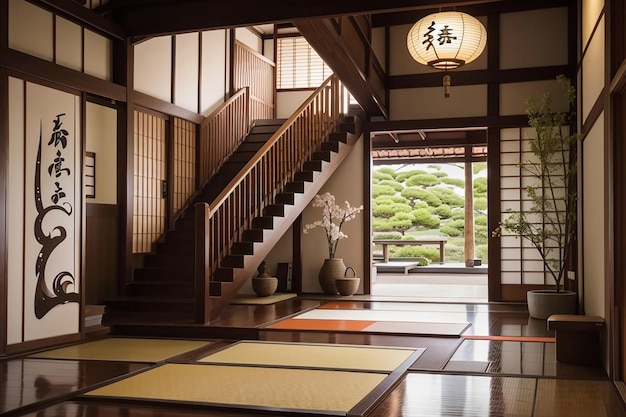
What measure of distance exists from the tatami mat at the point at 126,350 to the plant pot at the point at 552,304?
11.2 ft

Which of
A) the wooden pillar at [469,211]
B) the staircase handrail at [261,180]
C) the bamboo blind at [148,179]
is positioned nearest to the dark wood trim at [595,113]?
the staircase handrail at [261,180]

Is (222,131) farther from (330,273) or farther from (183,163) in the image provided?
(330,273)

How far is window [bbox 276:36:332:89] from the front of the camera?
11820 millimetres

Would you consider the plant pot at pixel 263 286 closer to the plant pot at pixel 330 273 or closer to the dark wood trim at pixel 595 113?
the plant pot at pixel 330 273

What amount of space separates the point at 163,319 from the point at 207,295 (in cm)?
54

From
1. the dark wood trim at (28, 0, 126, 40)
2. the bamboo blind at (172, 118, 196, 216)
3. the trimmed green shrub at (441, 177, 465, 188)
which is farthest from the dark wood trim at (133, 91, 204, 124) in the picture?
the trimmed green shrub at (441, 177, 465, 188)

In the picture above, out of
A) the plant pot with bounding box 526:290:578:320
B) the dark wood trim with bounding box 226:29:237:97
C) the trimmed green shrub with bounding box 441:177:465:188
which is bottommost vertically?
the plant pot with bounding box 526:290:578:320

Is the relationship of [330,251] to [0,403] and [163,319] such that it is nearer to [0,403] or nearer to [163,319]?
[163,319]

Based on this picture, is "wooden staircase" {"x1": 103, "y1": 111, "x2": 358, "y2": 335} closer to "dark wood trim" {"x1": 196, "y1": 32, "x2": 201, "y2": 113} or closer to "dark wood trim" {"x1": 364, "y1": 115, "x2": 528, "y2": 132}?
"dark wood trim" {"x1": 364, "y1": 115, "x2": 528, "y2": 132}

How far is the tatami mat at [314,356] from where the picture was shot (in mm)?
4531

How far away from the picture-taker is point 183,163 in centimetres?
866

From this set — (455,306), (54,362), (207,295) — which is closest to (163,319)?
(207,295)

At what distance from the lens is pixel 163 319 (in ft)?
21.3

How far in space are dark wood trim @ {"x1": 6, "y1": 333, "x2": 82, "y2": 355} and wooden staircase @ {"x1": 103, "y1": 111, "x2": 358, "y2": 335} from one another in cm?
48
